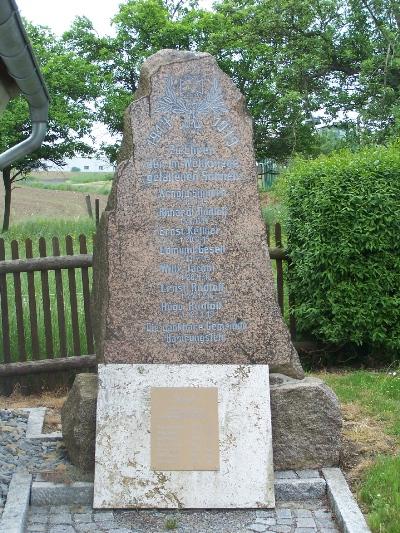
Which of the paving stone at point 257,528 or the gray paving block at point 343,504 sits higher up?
the gray paving block at point 343,504

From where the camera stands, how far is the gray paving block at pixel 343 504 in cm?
405

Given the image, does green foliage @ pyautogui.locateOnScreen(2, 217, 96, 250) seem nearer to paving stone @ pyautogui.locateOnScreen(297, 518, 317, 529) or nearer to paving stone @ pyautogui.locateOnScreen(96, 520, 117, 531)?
paving stone @ pyautogui.locateOnScreen(96, 520, 117, 531)

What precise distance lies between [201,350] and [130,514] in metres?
1.01

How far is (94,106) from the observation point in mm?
30125

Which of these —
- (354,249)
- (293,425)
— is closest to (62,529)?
(293,425)

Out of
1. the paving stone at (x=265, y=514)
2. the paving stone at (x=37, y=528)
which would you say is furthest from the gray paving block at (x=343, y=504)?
the paving stone at (x=37, y=528)

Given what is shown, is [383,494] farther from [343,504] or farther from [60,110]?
[60,110]

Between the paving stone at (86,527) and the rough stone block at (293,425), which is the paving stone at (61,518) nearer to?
the paving stone at (86,527)

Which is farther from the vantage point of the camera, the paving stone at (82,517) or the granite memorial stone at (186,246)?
the granite memorial stone at (186,246)

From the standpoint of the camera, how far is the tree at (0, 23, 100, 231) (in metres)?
25.6

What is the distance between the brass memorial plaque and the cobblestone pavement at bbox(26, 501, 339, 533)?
0.28 m

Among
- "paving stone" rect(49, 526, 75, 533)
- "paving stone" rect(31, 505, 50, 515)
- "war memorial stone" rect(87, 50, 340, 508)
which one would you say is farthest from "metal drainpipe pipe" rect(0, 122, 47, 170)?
"paving stone" rect(49, 526, 75, 533)

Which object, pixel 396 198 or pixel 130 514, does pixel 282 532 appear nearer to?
pixel 130 514

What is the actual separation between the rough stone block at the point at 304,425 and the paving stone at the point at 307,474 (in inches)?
1.5
